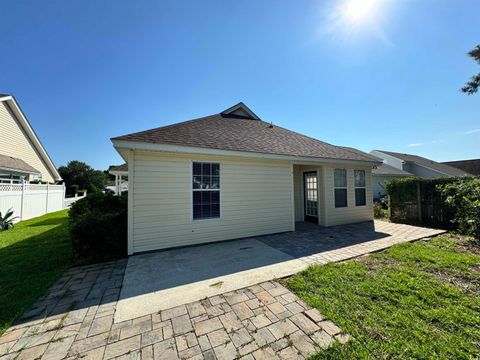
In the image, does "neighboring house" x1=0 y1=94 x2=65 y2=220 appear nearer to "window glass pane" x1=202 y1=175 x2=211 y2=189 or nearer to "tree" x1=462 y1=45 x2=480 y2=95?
"window glass pane" x1=202 y1=175 x2=211 y2=189

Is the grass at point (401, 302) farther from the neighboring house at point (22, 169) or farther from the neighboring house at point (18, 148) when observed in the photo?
the neighboring house at point (18, 148)

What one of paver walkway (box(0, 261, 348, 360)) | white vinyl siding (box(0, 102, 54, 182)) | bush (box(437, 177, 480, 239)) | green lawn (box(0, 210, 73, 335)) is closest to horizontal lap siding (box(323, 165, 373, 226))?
bush (box(437, 177, 480, 239))

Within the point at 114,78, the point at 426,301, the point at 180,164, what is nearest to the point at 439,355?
the point at 426,301

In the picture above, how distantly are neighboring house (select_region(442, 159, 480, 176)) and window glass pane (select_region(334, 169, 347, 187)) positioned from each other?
37044mm

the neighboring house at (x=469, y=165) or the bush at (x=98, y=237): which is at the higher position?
the neighboring house at (x=469, y=165)

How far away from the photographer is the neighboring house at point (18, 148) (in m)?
12.3

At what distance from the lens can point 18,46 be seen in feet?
22.5

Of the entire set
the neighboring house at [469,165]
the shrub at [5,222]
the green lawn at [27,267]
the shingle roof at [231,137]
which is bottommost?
the green lawn at [27,267]

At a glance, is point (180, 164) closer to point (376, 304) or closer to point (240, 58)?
point (376, 304)

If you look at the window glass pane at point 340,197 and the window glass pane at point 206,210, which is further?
the window glass pane at point 340,197

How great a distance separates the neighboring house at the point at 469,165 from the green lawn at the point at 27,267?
46516 millimetres

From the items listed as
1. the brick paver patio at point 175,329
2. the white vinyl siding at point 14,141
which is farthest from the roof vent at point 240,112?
the white vinyl siding at point 14,141

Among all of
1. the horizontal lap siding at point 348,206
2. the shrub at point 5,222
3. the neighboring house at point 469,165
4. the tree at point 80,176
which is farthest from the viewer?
the tree at point 80,176

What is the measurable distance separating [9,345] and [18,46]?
9.85 meters
